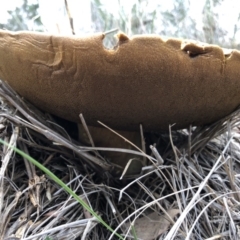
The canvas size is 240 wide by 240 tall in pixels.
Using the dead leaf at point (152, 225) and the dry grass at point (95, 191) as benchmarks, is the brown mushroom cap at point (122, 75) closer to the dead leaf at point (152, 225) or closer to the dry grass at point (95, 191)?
the dry grass at point (95, 191)

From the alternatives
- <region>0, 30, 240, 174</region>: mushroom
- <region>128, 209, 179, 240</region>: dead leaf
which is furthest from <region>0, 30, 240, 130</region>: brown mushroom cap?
<region>128, 209, 179, 240</region>: dead leaf

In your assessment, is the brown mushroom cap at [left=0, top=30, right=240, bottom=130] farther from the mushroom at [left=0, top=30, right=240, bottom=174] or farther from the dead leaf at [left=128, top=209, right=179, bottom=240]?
the dead leaf at [left=128, top=209, right=179, bottom=240]

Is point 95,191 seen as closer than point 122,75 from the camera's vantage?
No

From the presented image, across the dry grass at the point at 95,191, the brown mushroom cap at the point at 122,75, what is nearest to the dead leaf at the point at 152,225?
the dry grass at the point at 95,191

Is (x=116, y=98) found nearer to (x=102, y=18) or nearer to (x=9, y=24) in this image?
(x=102, y=18)

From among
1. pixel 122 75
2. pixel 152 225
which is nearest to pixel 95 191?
pixel 152 225

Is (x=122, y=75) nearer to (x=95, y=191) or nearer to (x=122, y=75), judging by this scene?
(x=122, y=75)

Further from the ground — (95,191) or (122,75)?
(122,75)

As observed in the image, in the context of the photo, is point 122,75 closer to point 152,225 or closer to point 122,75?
point 122,75
